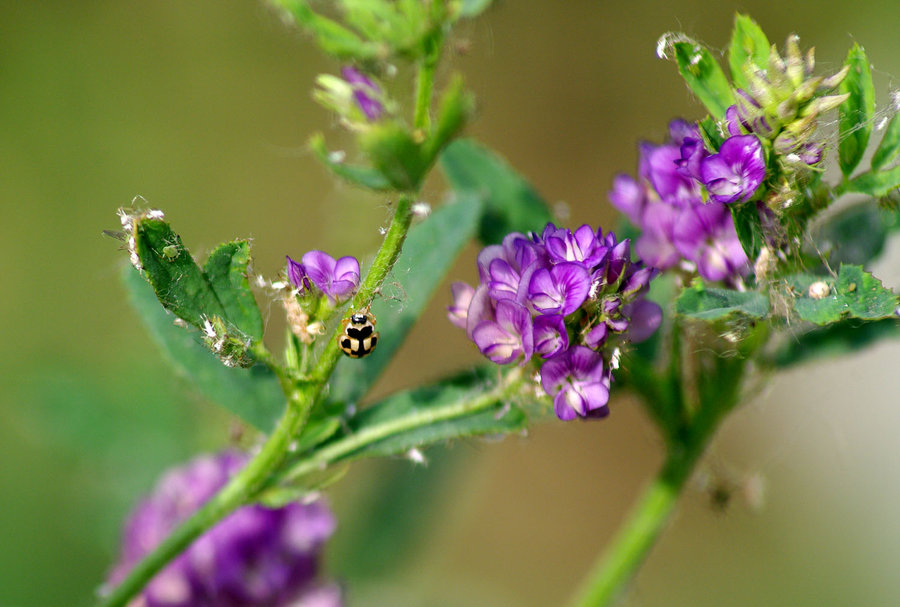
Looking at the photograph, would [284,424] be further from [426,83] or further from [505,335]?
[426,83]

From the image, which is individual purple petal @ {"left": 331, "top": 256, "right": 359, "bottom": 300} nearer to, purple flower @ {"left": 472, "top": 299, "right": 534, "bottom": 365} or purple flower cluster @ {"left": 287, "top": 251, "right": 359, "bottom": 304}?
purple flower cluster @ {"left": 287, "top": 251, "right": 359, "bottom": 304}

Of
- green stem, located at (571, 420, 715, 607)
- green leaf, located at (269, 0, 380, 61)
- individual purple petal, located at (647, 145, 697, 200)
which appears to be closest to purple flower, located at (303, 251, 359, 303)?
green leaf, located at (269, 0, 380, 61)

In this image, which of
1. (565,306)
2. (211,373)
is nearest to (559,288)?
(565,306)

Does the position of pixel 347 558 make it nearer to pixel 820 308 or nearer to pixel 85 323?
pixel 820 308

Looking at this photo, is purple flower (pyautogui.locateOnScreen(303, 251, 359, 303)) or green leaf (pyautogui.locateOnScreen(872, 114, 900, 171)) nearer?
purple flower (pyautogui.locateOnScreen(303, 251, 359, 303))

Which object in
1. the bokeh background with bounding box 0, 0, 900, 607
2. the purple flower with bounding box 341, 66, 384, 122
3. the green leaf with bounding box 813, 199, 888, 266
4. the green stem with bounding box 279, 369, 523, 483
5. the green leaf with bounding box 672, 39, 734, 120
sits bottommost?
the green stem with bounding box 279, 369, 523, 483

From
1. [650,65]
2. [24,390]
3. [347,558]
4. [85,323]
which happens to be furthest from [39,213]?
[650,65]

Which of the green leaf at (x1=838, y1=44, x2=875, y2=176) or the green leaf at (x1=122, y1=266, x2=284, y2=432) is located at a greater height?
the green leaf at (x1=838, y1=44, x2=875, y2=176)
